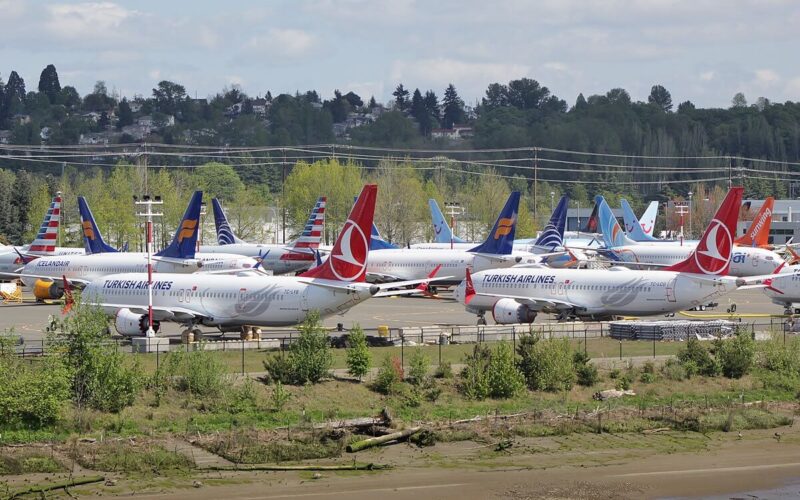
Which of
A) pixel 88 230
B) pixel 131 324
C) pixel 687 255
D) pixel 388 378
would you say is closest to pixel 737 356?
pixel 388 378

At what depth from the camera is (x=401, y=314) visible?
9494cm

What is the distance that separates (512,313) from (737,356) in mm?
→ 17261

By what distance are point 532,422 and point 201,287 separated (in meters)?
26.2

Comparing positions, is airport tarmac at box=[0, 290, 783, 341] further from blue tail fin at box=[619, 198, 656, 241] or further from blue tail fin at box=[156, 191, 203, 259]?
blue tail fin at box=[619, 198, 656, 241]

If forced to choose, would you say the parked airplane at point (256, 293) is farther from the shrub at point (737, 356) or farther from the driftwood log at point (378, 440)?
the shrub at point (737, 356)

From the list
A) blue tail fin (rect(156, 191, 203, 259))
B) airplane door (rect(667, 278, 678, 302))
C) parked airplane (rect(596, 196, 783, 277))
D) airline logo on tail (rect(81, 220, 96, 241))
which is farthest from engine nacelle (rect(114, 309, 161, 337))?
airline logo on tail (rect(81, 220, 96, 241))

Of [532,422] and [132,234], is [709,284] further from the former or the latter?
[132,234]

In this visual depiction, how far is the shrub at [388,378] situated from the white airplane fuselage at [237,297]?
787cm

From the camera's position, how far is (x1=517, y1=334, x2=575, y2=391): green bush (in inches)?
2456

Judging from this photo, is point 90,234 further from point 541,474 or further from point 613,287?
point 541,474

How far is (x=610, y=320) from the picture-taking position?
271 ft

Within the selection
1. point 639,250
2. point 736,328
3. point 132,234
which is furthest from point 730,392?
point 132,234

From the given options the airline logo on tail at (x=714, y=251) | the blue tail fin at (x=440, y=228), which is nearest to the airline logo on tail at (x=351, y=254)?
the airline logo on tail at (x=714, y=251)

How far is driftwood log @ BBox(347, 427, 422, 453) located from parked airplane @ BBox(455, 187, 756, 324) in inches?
1169
